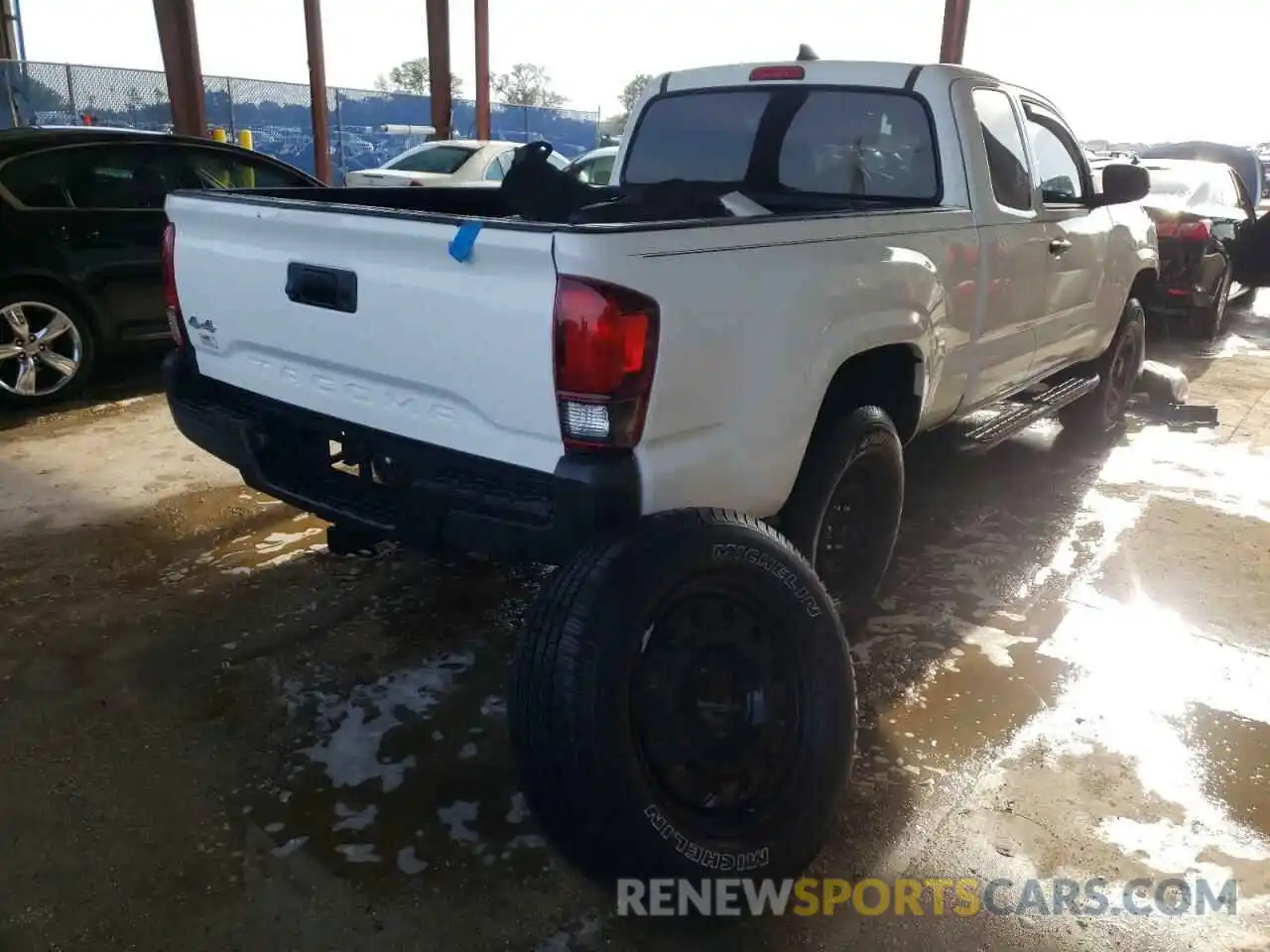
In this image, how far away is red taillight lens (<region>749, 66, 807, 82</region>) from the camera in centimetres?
397

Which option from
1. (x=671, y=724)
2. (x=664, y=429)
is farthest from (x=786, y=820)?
(x=664, y=429)

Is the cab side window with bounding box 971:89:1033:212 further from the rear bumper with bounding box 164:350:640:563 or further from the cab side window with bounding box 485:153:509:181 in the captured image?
the cab side window with bounding box 485:153:509:181

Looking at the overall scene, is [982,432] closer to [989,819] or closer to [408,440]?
[989,819]

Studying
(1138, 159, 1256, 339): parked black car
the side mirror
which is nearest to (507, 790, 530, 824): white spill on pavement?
the side mirror

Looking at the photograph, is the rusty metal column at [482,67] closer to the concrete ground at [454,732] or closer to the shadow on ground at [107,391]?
the shadow on ground at [107,391]

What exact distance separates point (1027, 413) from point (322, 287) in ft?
10.1

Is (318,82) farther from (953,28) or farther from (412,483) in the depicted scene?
(412,483)

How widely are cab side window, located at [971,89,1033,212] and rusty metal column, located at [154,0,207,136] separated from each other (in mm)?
11505

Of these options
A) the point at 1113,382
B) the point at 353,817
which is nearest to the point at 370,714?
the point at 353,817

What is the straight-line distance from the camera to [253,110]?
18203 mm

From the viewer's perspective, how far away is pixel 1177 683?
328cm

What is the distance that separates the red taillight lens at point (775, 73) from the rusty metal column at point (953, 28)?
1327cm

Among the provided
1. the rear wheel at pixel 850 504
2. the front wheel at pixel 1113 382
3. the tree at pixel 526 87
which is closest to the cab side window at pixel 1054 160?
the front wheel at pixel 1113 382

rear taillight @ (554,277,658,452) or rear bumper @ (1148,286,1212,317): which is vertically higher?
rear taillight @ (554,277,658,452)
